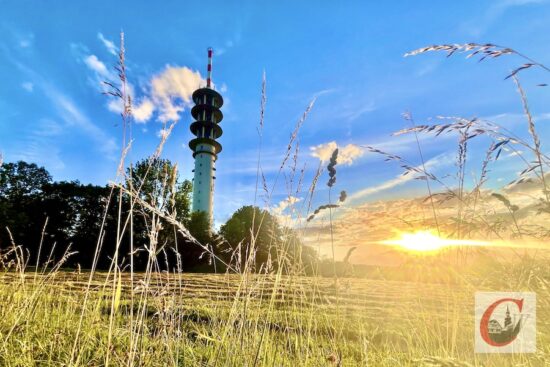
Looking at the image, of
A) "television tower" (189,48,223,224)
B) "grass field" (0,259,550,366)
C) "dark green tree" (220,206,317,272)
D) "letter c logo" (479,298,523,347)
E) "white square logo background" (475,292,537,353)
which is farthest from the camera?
"television tower" (189,48,223,224)

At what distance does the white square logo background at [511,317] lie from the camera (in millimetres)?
1937

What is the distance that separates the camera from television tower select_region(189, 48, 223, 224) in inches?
2133

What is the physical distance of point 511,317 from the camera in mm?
1997

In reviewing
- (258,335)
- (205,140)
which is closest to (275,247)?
(258,335)

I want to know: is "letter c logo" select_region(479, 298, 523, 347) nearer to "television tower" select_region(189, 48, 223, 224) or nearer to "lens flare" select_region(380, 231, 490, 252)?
"lens flare" select_region(380, 231, 490, 252)

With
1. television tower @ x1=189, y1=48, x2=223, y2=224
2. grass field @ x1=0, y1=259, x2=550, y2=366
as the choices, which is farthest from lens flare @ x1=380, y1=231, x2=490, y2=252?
television tower @ x1=189, y1=48, x2=223, y2=224

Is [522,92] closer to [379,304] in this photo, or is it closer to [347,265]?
[347,265]

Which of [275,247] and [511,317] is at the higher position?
[275,247]

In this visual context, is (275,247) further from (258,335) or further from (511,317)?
(511,317)

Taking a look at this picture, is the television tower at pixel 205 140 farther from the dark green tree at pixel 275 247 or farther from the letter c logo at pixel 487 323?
the letter c logo at pixel 487 323

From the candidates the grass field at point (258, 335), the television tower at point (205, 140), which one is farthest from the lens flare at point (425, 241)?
the television tower at point (205, 140)

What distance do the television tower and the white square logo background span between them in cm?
5011

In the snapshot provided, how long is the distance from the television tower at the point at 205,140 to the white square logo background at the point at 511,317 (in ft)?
164

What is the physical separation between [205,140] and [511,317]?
5816 centimetres
